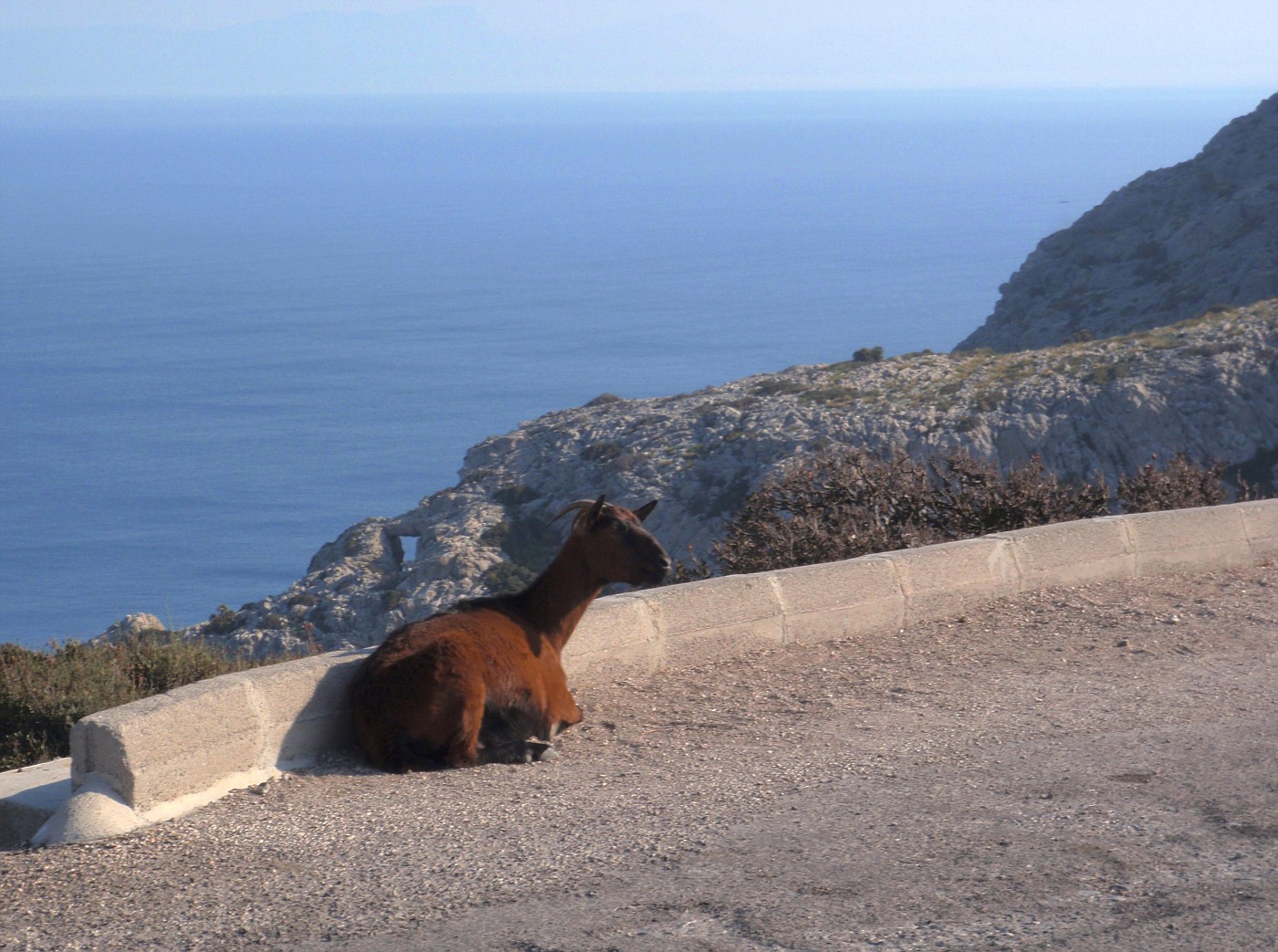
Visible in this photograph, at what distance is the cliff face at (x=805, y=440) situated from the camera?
40.2 meters

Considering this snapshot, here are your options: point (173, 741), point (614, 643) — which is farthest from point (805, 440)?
point (173, 741)

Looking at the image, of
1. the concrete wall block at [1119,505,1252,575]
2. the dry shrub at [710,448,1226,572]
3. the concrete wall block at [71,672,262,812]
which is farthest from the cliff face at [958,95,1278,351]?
the concrete wall block at [71,672,262,812]

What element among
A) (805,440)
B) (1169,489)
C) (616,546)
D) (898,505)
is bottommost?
(1169,489)

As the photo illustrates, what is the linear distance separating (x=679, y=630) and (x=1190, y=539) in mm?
4166

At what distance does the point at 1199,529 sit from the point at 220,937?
25.6 feet

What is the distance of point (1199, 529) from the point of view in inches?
397

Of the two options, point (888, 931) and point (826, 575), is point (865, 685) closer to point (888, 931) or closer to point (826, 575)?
point (826, 575)

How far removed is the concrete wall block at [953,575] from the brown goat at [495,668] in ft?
7.87

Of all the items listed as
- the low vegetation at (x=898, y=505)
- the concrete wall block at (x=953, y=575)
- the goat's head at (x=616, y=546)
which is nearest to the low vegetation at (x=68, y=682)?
the goat's head at (x=616, y=546)

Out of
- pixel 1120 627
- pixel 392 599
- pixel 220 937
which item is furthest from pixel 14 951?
pixel 392 599

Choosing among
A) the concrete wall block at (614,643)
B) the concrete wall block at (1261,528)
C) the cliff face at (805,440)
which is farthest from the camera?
the cliff face at (805,440)

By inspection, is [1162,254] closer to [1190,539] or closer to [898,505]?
[898,505]

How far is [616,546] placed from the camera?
23.2 feet

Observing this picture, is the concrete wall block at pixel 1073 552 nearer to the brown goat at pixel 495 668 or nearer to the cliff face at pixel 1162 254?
the brown goat at pixel 495 668
